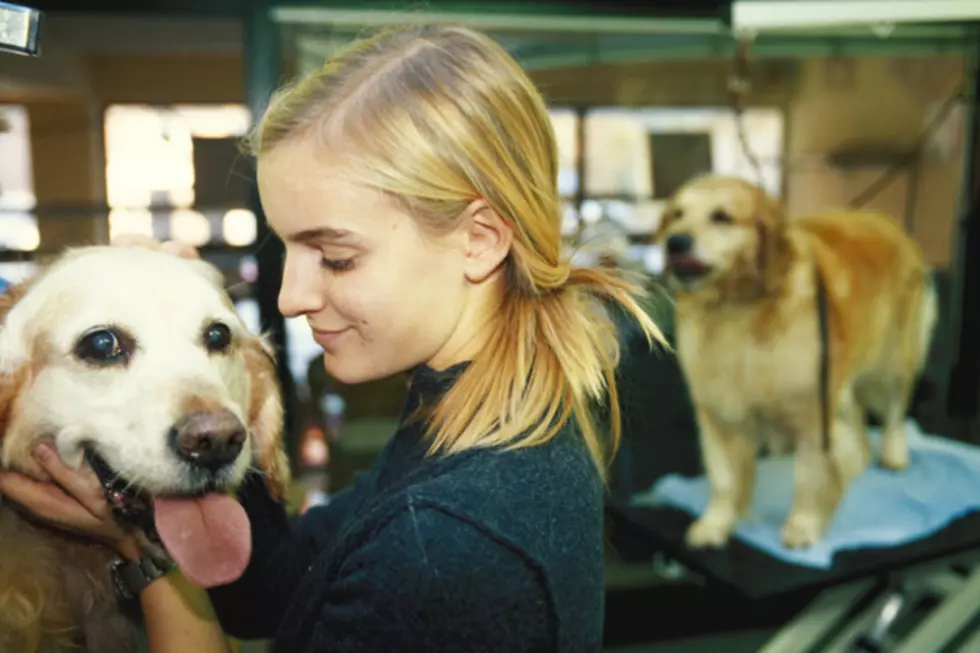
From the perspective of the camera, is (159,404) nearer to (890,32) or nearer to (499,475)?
(499,475)

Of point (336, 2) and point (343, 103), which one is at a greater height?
point (336, 2)

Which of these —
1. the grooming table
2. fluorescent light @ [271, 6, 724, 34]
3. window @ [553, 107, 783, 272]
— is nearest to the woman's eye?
fluorescent light @ [271, 6, 724, 34]

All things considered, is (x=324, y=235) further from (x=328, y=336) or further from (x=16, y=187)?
(x=16, y=187)

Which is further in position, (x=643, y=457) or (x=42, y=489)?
(x=643, y=457)

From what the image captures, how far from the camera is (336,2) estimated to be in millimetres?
1073

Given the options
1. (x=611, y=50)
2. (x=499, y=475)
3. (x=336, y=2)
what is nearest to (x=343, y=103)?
(x=499, y=475)

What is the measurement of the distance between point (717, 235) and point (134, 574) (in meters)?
0.97

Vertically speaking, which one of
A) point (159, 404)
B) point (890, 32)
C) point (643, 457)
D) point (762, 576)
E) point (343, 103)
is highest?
point (890, 32)

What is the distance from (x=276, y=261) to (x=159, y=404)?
0.17 metres

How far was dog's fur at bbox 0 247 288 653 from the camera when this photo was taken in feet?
1.75

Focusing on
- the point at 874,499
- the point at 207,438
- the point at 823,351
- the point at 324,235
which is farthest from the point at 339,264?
the point at 874,499

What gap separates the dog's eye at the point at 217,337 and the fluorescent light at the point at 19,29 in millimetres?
216

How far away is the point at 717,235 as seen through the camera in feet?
4.17

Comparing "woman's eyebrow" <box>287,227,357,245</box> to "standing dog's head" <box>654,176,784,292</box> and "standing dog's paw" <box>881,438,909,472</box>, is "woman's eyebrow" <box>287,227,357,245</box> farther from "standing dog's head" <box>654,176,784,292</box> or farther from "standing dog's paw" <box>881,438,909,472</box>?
"standing dog's paw" <box>881,438,909,472</box>
